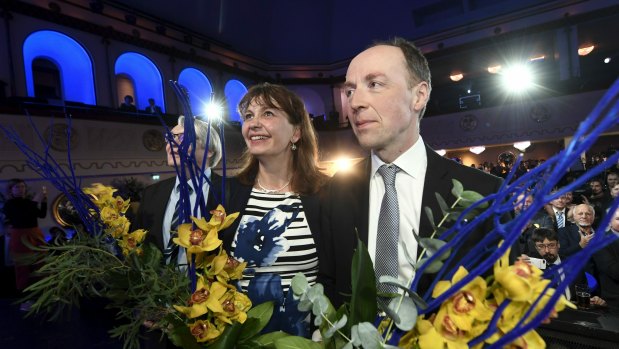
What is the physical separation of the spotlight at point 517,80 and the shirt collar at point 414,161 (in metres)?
11.0

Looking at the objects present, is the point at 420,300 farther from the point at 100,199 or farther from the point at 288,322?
the point at 100,199

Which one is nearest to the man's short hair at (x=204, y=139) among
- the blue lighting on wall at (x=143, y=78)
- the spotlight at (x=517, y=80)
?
the blue lighting on wall at (x=143, y=78)

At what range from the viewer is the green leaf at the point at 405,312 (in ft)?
1.51

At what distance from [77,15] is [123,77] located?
261 centimetres

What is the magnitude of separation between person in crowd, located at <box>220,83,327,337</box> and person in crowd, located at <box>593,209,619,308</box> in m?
2.47

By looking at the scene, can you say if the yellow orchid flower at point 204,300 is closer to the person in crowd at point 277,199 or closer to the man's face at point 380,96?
the person in crowd at point 277,199

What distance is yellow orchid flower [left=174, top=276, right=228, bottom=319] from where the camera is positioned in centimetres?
61

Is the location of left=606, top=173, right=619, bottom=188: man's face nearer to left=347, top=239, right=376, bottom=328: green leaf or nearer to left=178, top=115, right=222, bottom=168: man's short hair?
left=178, top=115, right=222, bottom=168: man's short hair

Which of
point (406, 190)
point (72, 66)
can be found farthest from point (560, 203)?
point (72, 66)

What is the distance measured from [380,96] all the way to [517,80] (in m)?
11.3

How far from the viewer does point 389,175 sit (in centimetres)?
116

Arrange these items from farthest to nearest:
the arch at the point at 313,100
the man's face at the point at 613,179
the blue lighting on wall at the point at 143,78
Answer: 1. the arch at the point at 313,100
2. the blue lighting on wall at the point at 143,78
3. the man's face at the point at 613,179

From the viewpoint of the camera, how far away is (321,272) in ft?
4.30

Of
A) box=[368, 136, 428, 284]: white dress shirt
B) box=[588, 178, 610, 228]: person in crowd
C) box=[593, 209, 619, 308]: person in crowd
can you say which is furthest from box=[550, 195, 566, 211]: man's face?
box=[368, 136, 428, 284]: white dress shirt
